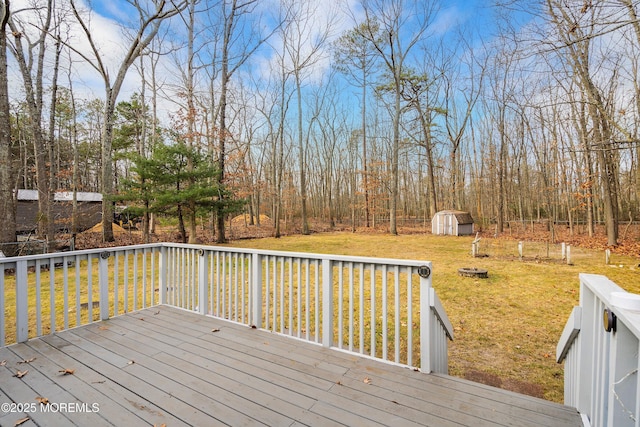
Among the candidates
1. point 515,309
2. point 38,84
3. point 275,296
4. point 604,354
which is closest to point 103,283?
point 275,296

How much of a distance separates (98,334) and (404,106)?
19568 millimetres

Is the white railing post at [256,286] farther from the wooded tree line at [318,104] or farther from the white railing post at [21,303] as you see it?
the wooded tree line at [318,104]

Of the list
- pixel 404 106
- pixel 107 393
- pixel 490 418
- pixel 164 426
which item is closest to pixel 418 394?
pixel 490 418

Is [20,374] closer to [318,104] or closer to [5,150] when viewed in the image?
[5,150]

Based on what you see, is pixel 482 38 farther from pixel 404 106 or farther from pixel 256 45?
pixel 256 45

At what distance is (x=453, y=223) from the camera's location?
1573 cm

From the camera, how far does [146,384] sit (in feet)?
6.82

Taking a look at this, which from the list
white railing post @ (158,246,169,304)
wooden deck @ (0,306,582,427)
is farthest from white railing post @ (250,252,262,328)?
white railing post @ (158,246,169,304)

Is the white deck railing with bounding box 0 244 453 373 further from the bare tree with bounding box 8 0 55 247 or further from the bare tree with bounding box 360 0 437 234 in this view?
the bare tree with bounding box 360 0 437 234

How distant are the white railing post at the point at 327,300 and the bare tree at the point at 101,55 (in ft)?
33.4

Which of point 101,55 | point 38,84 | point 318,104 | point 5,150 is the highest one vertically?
Result: point 318,104

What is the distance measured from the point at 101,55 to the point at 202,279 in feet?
38.8

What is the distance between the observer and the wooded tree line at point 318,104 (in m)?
8.84

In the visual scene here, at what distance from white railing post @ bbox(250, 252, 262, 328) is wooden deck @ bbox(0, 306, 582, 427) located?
0.32 m
